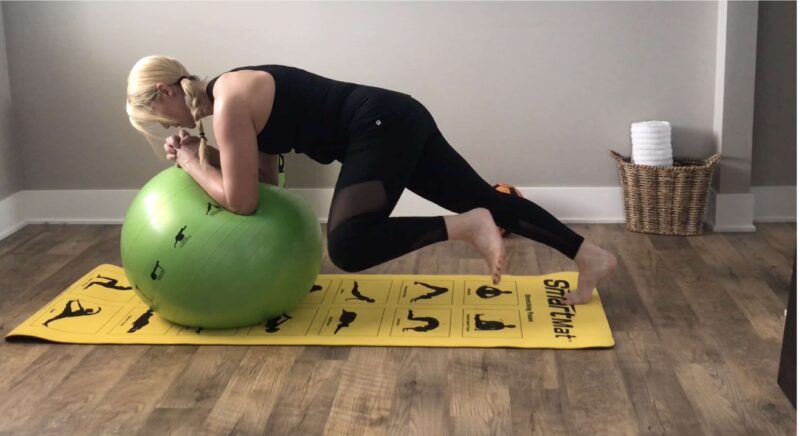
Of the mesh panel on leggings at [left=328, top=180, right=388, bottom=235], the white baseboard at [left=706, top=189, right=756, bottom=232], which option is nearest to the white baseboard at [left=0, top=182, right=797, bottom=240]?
the white baseboard at [left=706, top=189, right=756, bottom=232]

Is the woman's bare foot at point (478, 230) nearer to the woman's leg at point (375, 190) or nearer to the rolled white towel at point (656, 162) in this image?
the woman's leg at point (375, 190)

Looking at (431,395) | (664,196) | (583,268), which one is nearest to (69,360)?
(431,395)

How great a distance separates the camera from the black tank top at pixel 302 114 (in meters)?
2.62

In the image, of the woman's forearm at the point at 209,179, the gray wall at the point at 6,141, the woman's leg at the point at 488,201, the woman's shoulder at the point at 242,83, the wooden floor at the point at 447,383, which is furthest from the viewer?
the gray wall at the point at 6,141

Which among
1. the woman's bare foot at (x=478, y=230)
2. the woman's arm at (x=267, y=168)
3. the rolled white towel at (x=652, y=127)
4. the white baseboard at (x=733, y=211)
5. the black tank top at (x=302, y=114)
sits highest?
the black tank top at (x=302, y=114)

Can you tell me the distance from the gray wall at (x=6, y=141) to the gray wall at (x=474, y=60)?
34 millimetres

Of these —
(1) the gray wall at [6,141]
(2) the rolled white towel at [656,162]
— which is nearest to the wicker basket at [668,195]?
(2) the rolled white towel at [656,162]

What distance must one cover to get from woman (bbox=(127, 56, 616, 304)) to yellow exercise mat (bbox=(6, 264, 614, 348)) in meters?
0.20

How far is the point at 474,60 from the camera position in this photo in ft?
12.9

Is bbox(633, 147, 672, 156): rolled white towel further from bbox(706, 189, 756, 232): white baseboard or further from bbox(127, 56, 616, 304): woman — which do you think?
bbox(127, 56, 616, 304): woman

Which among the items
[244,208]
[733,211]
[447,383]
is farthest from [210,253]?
[733,211]

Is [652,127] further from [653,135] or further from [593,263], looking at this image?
[593,263]

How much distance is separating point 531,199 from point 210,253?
180 cm

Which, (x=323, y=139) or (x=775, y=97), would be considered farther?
(x=775, y=97)
